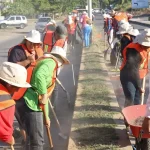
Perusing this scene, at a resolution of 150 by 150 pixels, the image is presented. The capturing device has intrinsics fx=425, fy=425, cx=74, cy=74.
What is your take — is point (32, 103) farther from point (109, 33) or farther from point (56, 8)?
point (56, 8)

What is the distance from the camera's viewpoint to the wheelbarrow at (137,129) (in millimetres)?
4510

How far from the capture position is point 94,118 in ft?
22.4

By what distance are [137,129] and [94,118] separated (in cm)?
222

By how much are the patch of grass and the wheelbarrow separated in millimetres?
505

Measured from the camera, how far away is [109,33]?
1764 centimetres

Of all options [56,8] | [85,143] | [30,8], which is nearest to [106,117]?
[85,143]

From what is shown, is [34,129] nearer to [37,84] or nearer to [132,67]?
[37,84]

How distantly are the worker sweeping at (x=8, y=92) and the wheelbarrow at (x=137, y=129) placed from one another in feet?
4.41

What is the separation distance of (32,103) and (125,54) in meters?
2.03

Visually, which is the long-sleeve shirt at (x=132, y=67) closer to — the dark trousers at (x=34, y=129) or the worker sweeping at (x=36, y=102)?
the worker sweeping at (x=36, y=102)

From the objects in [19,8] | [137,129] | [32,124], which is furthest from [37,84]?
[19,8]

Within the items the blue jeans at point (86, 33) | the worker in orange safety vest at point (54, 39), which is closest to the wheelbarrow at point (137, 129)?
the worker in orange safety vest at point (54, 39)

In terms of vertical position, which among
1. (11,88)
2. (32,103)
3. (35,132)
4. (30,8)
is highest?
(11,88)

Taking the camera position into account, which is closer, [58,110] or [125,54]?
[125,54]
